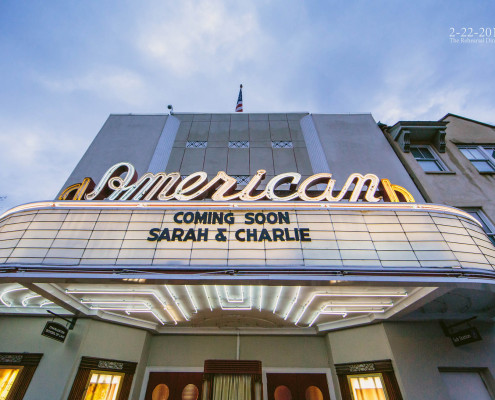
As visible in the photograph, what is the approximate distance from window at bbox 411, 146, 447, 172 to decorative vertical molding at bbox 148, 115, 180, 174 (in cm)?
1175

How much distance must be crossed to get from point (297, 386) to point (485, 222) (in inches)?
364

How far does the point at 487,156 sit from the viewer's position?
36.4 feet

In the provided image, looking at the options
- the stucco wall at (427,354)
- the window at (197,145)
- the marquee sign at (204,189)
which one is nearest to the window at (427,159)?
the marquee sign at (204,189)

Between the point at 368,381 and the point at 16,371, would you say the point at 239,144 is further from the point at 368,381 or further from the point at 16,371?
the point at 16,371

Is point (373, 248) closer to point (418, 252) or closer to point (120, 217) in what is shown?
point (418, 252)

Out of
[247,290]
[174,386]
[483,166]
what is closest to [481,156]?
→ [483,166]

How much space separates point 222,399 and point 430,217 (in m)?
7.65

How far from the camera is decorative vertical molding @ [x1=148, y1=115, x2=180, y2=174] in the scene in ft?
35.3

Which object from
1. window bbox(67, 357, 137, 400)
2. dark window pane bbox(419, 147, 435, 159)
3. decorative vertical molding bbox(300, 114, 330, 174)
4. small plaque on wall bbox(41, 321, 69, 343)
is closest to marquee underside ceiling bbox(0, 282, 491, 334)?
small plaque on wall bbox(41, 321, 69, 343)

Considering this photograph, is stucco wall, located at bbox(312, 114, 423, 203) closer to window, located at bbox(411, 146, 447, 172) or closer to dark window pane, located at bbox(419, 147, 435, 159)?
window, located at bbox(411, 146, 447, 172)

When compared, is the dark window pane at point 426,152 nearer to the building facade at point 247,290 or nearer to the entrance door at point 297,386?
the building facade at point 247,290

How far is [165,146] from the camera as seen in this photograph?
11711mm

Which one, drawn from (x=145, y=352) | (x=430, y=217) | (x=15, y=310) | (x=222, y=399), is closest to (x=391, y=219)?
(x=430, y=217)

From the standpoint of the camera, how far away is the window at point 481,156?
10797 millimetres
